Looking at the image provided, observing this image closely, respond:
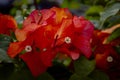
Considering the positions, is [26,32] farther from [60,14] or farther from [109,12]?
[109,12]

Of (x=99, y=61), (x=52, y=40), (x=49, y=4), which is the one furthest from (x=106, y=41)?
(x=49, y=4)

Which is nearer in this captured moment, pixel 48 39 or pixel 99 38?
pixel 48 39

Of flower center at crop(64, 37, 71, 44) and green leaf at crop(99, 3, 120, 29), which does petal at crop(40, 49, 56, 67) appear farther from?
green leaf at crop(99, 3, 120, 29)

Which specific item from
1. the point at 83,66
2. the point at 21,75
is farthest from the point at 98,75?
the point at 21,75

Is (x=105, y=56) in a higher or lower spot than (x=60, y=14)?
lower

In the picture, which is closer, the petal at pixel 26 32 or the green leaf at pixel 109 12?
the petal at pixel 26 32

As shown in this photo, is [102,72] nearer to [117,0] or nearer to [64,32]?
[64,32]

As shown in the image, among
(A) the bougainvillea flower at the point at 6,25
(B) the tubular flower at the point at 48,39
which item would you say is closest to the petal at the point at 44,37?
(B) the tubular flower at the point at 48,39

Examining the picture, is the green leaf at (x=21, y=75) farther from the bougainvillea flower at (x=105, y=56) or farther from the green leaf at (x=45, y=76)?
the bougainvillea flower at (x=105, y=56)
